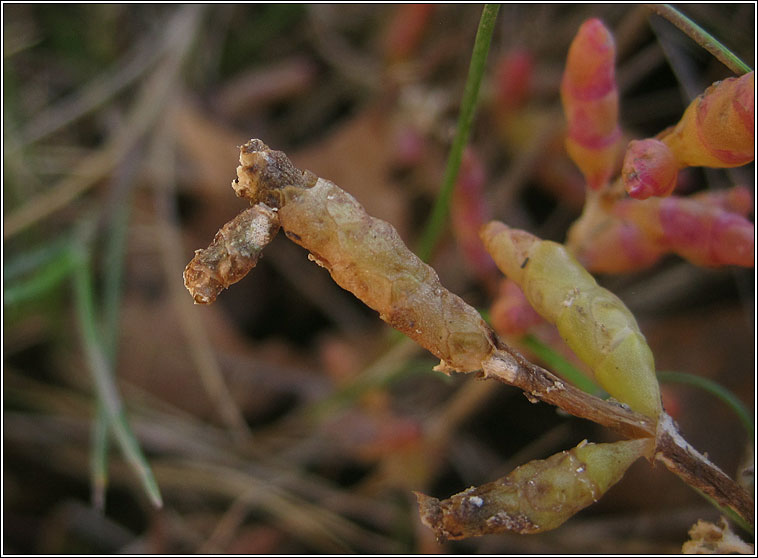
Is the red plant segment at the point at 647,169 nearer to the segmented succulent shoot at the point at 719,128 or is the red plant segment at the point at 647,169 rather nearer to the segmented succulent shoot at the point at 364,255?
the segmented succulent shoot at the point at 719,128

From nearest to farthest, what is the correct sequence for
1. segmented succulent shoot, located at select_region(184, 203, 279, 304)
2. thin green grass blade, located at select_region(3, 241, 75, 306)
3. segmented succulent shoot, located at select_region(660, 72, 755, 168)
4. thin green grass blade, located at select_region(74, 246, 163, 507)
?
segmented succulent shoot, located at select_region(184, 203, 279, 304) → segmented succulent shoot, located at select_region(660, 72, 755, 168) → thin green grass blade, located at select_region(74, 246, 163, 507) → thin green grass blade, located at select_region(3, 241, 75, 306)

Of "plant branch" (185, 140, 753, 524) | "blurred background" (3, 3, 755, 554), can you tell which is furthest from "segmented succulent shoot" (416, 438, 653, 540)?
"blurred background" (3, 3, 755, 554)

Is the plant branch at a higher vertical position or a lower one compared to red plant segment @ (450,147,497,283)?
lower

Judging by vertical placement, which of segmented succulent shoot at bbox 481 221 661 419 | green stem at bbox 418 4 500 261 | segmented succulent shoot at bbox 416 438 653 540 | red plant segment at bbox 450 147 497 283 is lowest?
segmented succulent shoot at bbox 416 438 653 540

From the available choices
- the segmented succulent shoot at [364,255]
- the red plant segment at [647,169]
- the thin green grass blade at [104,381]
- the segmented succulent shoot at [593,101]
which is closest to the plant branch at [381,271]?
the segmented succulent shoot at [364,255]

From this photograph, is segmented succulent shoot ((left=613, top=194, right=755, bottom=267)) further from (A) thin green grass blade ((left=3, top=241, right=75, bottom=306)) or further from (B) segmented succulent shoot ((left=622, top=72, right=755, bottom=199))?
(A) thin green grass blade ((left=3, top=241, right=75, bottom=306))

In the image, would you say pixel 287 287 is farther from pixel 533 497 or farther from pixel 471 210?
pixel 533 497
